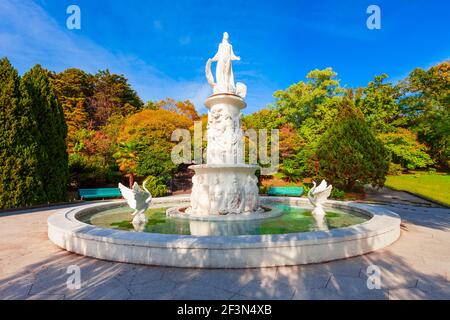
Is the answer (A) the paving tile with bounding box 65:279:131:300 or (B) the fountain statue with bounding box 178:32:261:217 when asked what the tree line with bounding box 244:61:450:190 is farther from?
(A) the paving tile with bounding box 65:279:131:300

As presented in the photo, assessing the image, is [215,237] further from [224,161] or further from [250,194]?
[224,161]

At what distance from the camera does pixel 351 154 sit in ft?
57.4

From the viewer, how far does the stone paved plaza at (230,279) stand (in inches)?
148

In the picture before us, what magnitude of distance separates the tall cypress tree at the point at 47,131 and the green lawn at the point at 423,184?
26.4 meters

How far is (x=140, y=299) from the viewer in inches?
142

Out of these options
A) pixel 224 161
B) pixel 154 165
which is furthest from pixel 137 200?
pixel 154 165

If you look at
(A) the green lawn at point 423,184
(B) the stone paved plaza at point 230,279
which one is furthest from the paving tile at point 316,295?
(A) the green lawn at point 423,184

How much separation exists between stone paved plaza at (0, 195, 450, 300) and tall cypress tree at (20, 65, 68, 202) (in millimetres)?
10732

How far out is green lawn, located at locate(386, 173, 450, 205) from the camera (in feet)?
70.5

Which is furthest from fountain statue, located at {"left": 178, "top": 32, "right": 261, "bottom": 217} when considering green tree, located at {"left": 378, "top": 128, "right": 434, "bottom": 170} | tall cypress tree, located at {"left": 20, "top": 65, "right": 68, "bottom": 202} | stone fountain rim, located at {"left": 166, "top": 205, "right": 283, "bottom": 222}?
green tree, located at {"left": 378, "top": 128, "right": 434, "bottom": 170}

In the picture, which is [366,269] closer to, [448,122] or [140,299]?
[140,299]

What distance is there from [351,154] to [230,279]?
628 inches

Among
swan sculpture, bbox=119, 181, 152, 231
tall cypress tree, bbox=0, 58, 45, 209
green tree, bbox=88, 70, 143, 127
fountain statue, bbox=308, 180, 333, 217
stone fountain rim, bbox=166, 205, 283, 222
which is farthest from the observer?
green tree, bbox=88, 70, 143, 127
